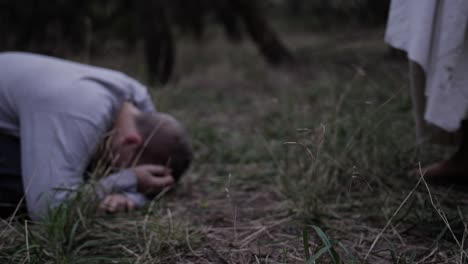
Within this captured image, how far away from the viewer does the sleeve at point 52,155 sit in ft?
4.47

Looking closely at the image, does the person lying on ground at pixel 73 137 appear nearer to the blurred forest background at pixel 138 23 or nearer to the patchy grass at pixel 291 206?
the patchy grass at pixel 291 206

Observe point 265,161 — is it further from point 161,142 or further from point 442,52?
point 442,52

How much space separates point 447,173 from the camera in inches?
65.6

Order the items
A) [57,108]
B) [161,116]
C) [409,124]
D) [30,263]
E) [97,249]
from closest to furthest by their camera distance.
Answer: [30,263]
[97,249]
[57,108]
[161,116]
[409,124]

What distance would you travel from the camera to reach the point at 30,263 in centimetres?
109

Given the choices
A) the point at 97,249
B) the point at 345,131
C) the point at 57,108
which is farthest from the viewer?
the point at 345,131

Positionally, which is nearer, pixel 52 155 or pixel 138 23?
pixel 52 155

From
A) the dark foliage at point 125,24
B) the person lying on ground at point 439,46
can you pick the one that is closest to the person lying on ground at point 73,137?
the person lying on ground at point 439,46

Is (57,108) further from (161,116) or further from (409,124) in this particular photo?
(409,124)

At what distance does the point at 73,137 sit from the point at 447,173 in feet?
3.99

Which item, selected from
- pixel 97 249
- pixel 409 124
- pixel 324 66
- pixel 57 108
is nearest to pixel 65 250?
pixel 97 249

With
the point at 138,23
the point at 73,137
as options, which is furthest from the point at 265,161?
the point at 138,23

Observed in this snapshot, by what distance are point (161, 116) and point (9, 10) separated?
348 cm

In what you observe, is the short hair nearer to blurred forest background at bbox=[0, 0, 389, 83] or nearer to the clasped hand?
the clasped hand
